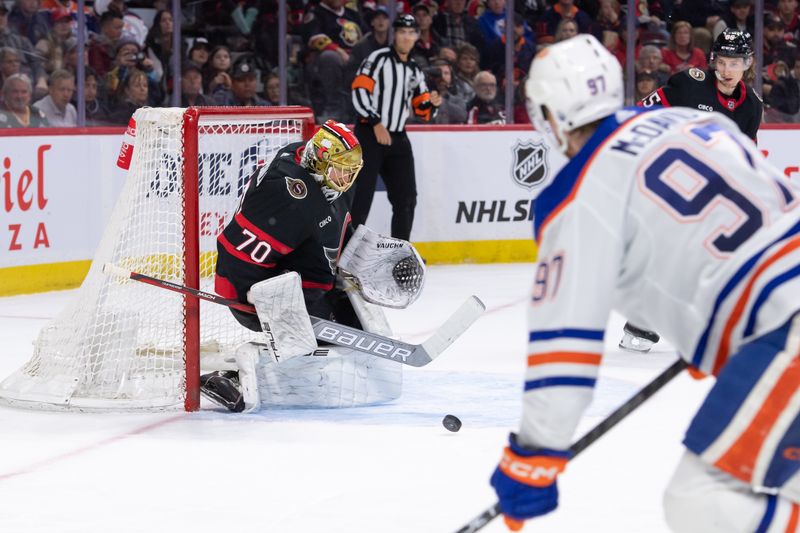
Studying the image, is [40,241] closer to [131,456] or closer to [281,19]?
[281,19]

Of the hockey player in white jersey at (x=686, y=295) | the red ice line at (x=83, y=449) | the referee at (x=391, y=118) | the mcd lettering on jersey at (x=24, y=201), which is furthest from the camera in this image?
the referee at (x=391, y=118)

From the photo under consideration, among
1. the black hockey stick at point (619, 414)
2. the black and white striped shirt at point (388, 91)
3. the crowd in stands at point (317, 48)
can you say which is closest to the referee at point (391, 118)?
the black and white striped shirt at point (388, 91)

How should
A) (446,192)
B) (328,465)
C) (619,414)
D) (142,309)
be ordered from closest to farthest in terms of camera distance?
(619,414), (328,465), (142,309), (446,192)

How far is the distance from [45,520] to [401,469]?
85 cm

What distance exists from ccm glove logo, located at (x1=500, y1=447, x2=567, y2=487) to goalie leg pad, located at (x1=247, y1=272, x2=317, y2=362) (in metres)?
1.99

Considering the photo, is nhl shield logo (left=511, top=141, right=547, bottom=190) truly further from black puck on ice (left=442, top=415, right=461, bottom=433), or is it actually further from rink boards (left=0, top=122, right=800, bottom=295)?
black puck on ice (left=442, top=415, right=461, bottom=433)

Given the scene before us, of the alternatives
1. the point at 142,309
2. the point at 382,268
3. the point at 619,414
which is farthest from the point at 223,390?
the point at 619,414

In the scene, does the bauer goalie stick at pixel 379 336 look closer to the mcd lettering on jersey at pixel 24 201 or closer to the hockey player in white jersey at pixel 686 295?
the hockey player in white jersey at pixel 686 295

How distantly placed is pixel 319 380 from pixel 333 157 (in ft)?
2.08

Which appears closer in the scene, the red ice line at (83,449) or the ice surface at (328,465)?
the ice surface at (328,465)

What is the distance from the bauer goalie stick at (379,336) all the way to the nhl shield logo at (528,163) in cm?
382

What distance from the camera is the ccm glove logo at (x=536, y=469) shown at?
1.70m

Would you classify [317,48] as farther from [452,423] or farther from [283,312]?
[452,423]

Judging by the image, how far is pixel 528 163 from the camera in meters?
7.53
